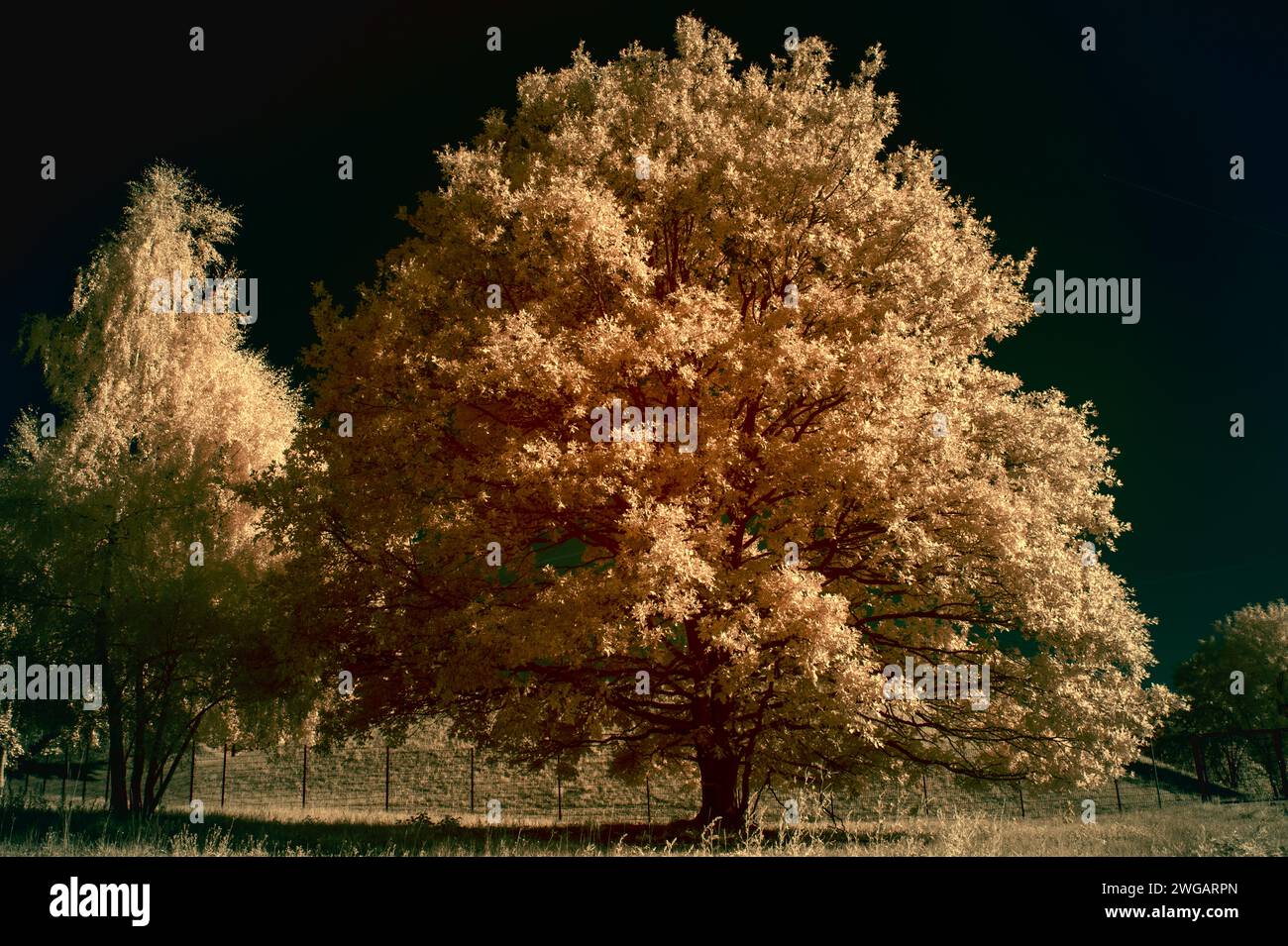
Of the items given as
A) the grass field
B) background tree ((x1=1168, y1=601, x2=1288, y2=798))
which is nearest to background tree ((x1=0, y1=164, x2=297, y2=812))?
the grass field

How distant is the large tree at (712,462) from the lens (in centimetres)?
1328

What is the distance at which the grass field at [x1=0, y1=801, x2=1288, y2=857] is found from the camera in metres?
11.0

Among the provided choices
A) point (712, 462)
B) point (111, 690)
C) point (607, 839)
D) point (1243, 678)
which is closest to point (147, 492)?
point (111, 690)

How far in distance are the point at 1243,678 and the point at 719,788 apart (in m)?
59.4

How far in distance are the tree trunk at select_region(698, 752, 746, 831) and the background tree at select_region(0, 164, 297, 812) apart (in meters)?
10.5

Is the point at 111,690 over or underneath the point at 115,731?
over

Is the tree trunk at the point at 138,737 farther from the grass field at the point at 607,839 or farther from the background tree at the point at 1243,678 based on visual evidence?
the background tree at the point at 1243,678

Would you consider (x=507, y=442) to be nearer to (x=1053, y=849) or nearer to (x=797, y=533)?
(x=797, y=533)

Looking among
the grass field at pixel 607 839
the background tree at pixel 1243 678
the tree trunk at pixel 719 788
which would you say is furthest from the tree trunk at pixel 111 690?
the background tree at pixel 1243 678

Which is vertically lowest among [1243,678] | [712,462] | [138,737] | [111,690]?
[1243,678]

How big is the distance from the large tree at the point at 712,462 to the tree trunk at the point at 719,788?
0.08 m

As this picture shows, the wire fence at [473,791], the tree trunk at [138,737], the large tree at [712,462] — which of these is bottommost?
the wire fence at [473,791]

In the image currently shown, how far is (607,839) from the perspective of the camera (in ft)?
51.7

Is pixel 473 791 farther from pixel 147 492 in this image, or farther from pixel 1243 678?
pixel 1243 678
